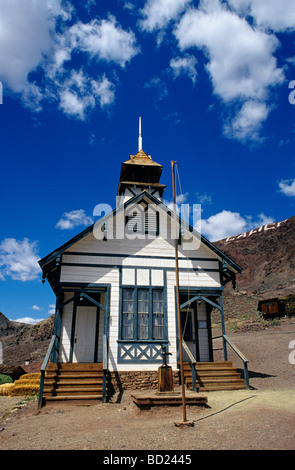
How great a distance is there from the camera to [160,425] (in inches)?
302

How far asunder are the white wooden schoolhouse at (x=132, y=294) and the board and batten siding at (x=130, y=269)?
0.04 meters

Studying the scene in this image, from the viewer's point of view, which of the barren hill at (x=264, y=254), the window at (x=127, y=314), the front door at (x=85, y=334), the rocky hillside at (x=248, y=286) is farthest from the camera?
the barren hill at (x=264, y=254)

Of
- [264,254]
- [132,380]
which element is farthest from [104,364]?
[264,254]

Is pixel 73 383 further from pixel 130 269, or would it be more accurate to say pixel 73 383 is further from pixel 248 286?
pixel 248 286

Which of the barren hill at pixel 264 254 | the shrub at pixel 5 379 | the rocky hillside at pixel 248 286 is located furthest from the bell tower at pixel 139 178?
the barren hill at pixel 264 254

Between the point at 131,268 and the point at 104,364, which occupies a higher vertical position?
the point at 131,268

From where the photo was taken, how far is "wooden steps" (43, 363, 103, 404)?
10.6 metres

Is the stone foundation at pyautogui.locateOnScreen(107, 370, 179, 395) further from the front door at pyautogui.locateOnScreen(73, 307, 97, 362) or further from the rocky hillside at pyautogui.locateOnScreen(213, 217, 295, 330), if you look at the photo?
the rocky hillside at pyautogui.locateOnScreen(213, 217, 295, 330)

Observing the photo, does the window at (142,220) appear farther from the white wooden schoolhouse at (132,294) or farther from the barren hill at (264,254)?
the barren hill at (264,254)

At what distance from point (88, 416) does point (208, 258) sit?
8.49m

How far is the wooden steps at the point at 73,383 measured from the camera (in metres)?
10.6

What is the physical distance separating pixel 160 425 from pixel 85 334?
24.5 ft

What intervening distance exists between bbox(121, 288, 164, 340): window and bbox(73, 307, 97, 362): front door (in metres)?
1.89

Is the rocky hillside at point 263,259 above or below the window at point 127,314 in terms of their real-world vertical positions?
above
